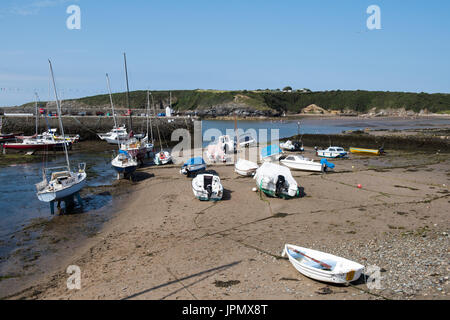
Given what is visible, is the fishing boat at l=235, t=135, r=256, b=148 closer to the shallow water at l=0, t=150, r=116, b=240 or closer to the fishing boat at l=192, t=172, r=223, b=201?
the shallow water at l=0, t=150, r=116, b=240

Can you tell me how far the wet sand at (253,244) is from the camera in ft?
32.4

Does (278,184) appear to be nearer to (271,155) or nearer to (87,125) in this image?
(271,155)

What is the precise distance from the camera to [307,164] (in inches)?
1128

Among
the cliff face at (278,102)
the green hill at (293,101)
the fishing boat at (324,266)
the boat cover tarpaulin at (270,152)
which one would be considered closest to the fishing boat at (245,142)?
the boat cover tarpaulin at (270,152)

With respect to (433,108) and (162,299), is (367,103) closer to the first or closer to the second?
(433,108)

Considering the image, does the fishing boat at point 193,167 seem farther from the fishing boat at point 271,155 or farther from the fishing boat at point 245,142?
the fishing boat at point 245,142

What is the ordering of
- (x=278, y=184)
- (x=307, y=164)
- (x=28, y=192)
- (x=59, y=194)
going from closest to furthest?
(x=59, y=194), (x=278, y=184), (x=28, y=192), (x=307, y=164)

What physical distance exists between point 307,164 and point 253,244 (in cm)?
1677

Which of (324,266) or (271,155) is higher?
(271,155)

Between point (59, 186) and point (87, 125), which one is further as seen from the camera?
point (87, 125)

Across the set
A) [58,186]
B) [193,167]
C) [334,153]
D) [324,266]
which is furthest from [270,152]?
[324,266]

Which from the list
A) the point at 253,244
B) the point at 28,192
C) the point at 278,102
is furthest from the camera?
the point at 278,102

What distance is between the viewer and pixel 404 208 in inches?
690
